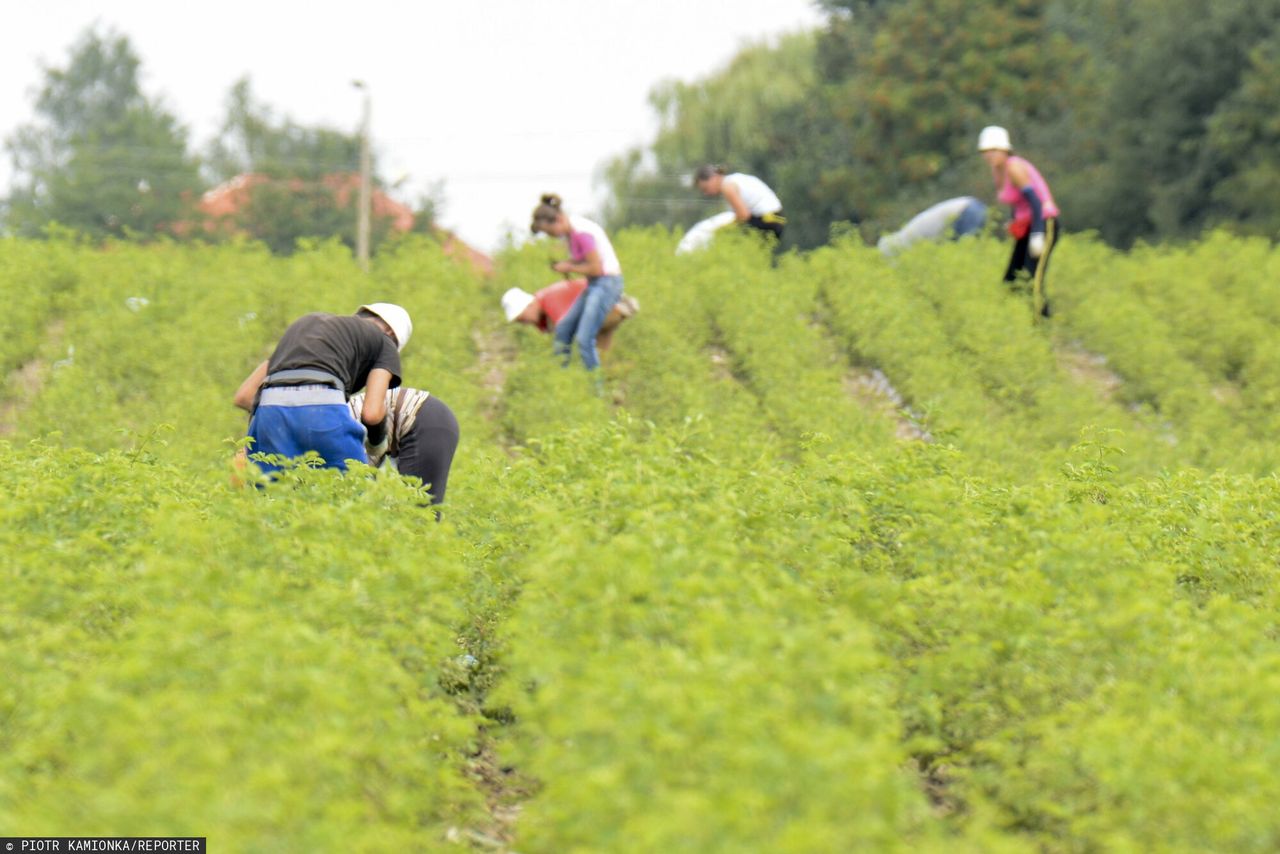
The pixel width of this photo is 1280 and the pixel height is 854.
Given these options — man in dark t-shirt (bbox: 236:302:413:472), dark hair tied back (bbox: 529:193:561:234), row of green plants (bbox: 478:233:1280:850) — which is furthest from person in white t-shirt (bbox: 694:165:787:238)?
man in dark t-shirt (bbox: 236:302:413:472)

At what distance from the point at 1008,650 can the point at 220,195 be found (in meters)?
53.0

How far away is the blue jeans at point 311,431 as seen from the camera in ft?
24.0

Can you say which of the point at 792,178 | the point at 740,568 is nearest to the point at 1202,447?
the point at 740,568

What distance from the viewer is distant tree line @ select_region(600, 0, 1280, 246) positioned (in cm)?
3038

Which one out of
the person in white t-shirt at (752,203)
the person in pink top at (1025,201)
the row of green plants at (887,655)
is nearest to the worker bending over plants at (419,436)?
the row of green plants at (887,655)

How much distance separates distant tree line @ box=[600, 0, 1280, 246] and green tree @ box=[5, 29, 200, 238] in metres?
17.4

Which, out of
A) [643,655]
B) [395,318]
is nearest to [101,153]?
[395,318]

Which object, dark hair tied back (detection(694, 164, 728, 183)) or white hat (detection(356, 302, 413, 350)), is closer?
white hat (detection(356, 302, 413, 350))

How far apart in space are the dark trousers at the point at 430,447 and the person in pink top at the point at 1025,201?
8.06 m

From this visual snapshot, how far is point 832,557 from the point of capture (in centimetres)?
653

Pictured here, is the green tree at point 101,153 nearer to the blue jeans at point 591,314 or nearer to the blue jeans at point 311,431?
the blue jeans at point 591,314

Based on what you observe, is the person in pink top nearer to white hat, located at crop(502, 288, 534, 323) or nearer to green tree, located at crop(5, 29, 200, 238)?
white hat, located at crop(502, 288, 534, 323)

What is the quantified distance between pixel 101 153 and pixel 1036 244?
49.8 m

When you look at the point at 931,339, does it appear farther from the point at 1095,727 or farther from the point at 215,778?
the point at 215,778
